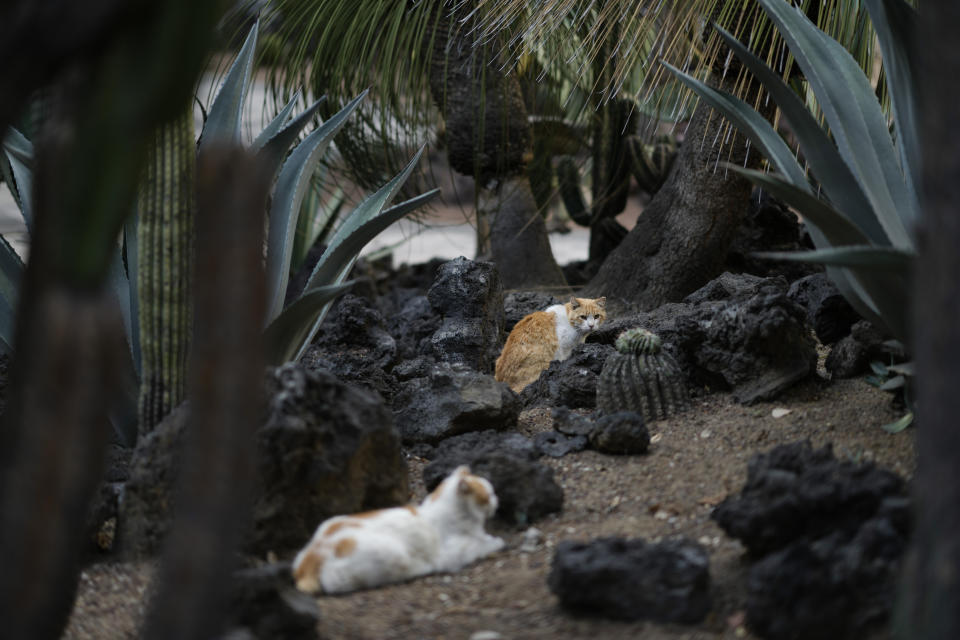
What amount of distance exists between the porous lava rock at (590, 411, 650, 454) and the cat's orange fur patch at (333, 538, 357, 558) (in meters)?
0.89

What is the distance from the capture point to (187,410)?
1.98 meters

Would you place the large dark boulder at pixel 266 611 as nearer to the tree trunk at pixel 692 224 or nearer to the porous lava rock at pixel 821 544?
the porous lava rock at pixel 821 544

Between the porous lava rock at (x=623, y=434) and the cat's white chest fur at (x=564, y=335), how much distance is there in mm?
994

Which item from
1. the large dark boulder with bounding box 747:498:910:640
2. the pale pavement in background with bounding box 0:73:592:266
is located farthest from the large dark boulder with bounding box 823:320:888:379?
the pale pavement in background with bounding box 0:73:592:266

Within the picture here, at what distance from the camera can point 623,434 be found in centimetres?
239

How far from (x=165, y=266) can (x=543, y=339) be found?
5.31 feet

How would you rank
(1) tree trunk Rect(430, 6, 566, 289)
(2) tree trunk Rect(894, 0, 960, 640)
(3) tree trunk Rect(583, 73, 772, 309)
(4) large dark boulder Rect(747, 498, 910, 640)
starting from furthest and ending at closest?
(1) tree trunk Rect(430, 6, 566, 289), (3) tree trunk Rect(583, 73, 772, 309), (4) large dark boulder Rect(747, 498, 910, 640), (2) tree trunk Rect(894, 0, 960, 640)

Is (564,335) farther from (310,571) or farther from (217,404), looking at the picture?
(217,404)

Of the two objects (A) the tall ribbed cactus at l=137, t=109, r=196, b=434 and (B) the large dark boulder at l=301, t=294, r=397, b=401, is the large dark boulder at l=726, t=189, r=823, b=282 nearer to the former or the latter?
(B) the large dark boulder at l=301, t=294, r=397, b=401

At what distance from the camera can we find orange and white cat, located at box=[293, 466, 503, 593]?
69.6 inches

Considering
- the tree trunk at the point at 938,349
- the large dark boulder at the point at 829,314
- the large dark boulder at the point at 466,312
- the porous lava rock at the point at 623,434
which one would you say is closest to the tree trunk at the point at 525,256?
the large dark boulder at the point at 466,312

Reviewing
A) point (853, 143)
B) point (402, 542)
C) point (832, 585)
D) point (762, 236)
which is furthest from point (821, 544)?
point (762, 236)

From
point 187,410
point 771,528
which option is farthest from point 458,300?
point 771,528

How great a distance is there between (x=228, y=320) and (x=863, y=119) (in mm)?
1809
